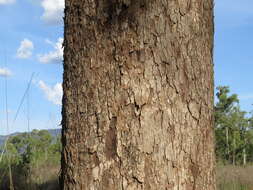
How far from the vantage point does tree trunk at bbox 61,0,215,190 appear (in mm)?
1742

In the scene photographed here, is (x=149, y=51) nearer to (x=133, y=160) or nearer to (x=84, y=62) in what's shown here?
(x=84, y=62)

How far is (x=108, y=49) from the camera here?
5.84 ft

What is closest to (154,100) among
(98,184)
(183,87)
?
(183,87)

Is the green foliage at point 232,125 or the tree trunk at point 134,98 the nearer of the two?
the tree trunk at point 134,98

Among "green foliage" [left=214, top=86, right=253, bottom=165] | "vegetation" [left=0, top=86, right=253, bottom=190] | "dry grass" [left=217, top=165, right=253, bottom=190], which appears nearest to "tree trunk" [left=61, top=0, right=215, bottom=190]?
"vegetation" [left=0, top=86, right=253, bottom=190]

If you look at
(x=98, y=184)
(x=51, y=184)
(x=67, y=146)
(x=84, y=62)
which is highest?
(x=84, y=62)

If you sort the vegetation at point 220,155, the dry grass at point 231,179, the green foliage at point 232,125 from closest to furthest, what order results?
1. the vegetation at point 220,155
2. the dry grass at point 231,179
3. the green foliage at point 232,125

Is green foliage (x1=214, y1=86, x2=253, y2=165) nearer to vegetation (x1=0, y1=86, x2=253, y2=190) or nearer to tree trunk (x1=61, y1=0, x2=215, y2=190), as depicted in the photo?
vegetation (x1=0, y1=86, x2=253, y2=190)

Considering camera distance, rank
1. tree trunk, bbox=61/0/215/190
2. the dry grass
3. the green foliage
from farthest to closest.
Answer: the green foliage < the dry grass < tree trunk, bbox=61/0/215/190

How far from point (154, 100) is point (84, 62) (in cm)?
35

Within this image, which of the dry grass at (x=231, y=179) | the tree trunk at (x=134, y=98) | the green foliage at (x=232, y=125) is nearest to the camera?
the tree trunk at (x=134, y=98)

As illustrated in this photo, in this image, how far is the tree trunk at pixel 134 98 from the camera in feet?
5.72

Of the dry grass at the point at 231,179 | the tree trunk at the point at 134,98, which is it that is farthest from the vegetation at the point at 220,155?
the tree trunk at the point at 134,98

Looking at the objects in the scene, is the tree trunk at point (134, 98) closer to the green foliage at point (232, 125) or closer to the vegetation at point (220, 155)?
the vegetation at point (220, 155)
